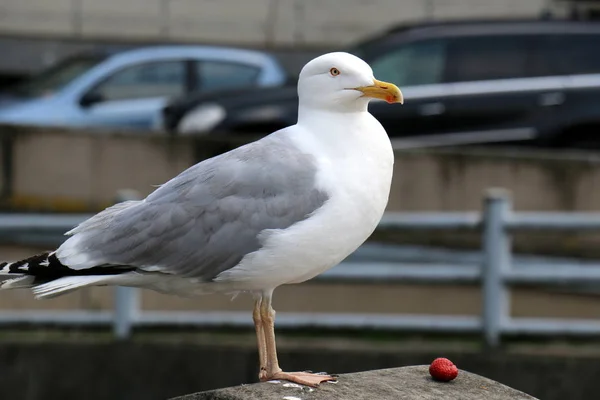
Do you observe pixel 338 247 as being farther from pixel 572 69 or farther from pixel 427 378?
pixel 572 69

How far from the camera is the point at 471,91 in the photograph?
12.9 m

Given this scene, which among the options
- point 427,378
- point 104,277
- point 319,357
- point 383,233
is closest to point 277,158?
point 104,277

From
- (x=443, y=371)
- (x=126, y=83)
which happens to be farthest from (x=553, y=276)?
(x=126, y=83)

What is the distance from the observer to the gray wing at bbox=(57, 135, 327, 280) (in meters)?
5.14

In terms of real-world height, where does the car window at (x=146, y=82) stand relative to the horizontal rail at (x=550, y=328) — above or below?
above

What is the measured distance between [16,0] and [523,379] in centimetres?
1604

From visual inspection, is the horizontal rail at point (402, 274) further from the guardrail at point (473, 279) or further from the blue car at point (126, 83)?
the blue car at point (126, 83)

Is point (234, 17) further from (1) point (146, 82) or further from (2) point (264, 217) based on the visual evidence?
(2) point (264, 217)

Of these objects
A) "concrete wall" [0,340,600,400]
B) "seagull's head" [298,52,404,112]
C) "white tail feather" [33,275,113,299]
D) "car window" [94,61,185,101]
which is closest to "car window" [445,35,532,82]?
"car window" [94,61,185,101]

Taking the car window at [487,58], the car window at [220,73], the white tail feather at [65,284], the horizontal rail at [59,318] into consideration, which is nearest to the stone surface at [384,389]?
the white tail feather at [65,284]

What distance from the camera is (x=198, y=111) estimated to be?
43.3 feet

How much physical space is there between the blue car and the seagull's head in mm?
9247

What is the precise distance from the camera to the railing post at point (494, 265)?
9.13m

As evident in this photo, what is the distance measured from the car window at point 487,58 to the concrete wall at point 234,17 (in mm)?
9687
